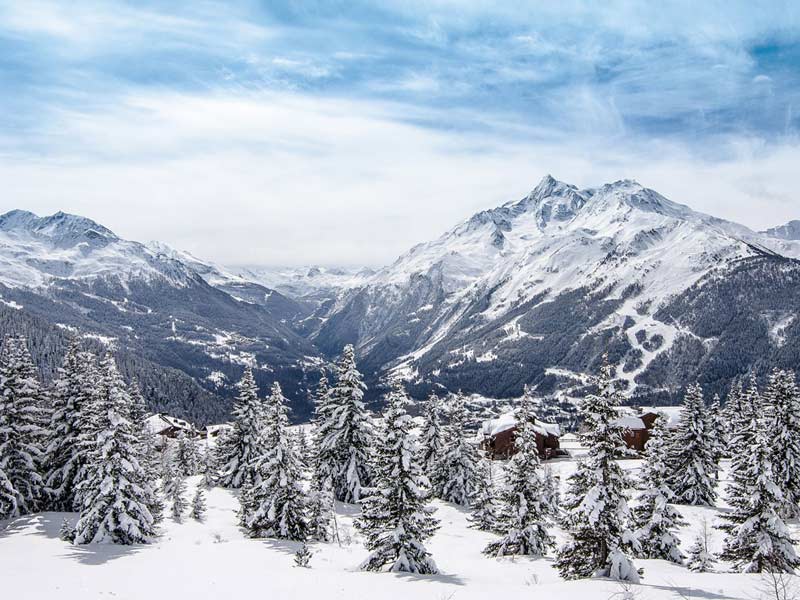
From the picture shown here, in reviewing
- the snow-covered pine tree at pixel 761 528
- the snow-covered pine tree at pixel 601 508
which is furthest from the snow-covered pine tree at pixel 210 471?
the snow-covered pine tree at pixel 761 528

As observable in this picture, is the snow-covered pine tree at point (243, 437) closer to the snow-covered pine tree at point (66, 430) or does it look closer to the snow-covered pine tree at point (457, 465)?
the snow-covered pine tree at point (66, 430)

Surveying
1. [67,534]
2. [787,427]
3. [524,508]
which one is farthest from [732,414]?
[67,534]

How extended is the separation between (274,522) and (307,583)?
12.6 metres

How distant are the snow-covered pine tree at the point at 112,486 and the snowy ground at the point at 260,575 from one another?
129 centimetres

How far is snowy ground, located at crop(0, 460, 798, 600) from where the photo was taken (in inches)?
688

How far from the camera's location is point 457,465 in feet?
163

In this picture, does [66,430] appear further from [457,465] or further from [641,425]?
[641,425]

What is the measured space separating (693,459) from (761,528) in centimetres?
2536

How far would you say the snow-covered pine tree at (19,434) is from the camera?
33.2 metres

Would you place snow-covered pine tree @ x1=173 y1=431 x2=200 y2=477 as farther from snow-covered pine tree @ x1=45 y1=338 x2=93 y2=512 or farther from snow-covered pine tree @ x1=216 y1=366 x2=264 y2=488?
snow-covered pine tree @ x1=45 y1=338 x2=93 y2=512

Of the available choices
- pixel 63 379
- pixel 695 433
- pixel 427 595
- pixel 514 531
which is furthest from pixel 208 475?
pixel 695 433

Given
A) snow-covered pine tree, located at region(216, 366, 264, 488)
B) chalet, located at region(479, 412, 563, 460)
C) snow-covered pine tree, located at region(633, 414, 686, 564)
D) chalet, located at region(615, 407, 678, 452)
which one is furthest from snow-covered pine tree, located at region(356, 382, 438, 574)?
chalet, located at region(615, 407, 678, 452)

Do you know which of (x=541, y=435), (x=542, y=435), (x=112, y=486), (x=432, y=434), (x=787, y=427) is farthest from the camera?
(x=542, y=435)

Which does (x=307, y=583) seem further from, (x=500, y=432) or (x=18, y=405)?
(x=500, y=432)
